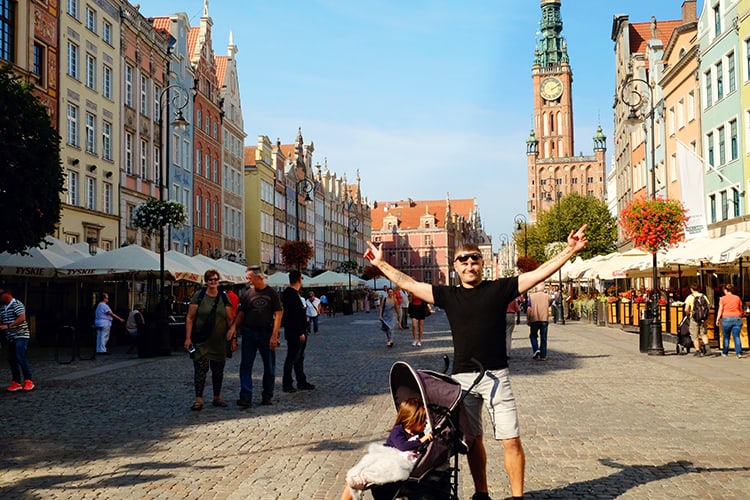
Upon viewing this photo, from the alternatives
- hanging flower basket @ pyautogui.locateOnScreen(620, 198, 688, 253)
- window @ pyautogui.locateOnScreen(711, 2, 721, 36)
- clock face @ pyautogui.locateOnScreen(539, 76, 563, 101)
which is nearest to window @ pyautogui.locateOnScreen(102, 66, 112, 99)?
hanging flower basket @ pyautogui.locateOnScreen(620, 198, 688, 253)

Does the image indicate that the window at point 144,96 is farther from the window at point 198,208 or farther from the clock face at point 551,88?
the clock face at point 551,88

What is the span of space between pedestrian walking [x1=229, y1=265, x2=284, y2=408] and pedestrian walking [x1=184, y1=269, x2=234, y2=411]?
196 millimetres

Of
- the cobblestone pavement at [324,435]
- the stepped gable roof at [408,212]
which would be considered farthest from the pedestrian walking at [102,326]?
the stepped gable roof at [408,212]

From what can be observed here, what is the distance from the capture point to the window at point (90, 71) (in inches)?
1339

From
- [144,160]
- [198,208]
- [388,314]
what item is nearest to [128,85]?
[144,160]

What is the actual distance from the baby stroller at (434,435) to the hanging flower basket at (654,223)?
16.8 m

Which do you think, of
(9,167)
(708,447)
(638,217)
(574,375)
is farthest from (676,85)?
(708,447)

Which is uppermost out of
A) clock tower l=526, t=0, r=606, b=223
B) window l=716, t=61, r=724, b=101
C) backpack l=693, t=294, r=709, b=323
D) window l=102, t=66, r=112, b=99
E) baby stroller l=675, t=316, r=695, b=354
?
clock tower l=526, t=0, r=606, b=223

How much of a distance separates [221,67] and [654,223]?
42836 millimetres

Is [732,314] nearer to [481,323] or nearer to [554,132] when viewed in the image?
[481,323]

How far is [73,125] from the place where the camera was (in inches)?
1286

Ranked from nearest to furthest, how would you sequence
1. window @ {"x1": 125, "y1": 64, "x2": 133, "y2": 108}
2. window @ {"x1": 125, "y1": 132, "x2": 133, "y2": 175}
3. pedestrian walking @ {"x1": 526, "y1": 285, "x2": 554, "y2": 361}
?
pedestrian walking @ {"x1": 526, "y1": 285, "x2": 554, "y2": 361}
window @ {"x1": 125, "y1": 132, "x2": 133, "y2": 175}
window @ {"x1": 125, "y1": 64, "x2": 133, "y2": 108}

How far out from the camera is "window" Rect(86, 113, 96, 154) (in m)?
33.8

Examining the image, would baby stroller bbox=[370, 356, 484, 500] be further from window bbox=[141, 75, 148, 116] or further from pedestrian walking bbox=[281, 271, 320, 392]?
window bbox=[141, 75, 148, 116]
